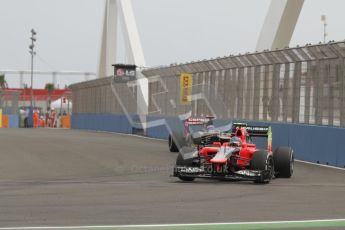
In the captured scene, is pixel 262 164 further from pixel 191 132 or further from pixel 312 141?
pixel 312 141

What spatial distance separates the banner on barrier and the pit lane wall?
4.0 inches

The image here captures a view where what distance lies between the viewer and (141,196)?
10.8 meters

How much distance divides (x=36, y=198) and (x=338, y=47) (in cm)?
1051

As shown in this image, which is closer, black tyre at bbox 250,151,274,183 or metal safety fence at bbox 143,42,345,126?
black tyre at bbox 250,151,274,183

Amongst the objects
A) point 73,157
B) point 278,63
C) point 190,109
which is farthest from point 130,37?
point 73,157

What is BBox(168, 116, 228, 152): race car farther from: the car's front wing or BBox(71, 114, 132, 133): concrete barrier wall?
BBox(71, 114, 132, 133): concrete barrier wall

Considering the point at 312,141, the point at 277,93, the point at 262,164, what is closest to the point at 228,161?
the point at 262,164

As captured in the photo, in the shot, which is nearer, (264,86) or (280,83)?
(280,83)

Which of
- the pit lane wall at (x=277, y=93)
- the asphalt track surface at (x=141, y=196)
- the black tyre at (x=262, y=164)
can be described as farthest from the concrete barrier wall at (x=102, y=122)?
the black tyre at (x=262, y=164)

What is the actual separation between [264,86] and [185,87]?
253 inches

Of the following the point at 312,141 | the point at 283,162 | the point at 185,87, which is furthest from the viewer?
the point at 185,87

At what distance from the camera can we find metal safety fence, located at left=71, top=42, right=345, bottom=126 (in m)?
19.4

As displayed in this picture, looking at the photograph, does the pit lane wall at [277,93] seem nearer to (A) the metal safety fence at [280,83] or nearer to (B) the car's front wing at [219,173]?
(A) the metal safety fence at [280,83]

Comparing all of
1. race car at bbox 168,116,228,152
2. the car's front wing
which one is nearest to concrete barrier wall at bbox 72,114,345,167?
race car at bbox 168,116,228,152
